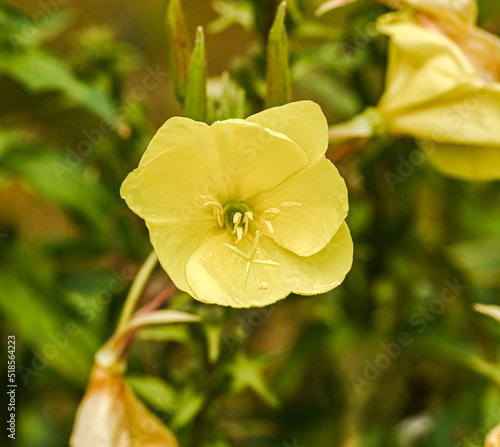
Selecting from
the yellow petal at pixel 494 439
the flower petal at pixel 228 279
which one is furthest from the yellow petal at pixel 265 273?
the yellow petal at pixel 494 439

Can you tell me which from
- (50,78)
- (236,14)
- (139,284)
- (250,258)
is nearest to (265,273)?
(250,258)

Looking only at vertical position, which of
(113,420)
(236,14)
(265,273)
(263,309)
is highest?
(236,14)

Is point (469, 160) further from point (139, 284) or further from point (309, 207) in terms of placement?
point (139, 284)

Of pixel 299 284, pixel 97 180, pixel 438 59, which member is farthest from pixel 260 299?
pixel 97 180

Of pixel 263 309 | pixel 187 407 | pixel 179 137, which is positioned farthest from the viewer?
pixel 263 309

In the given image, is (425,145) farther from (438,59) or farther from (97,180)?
(97,180)

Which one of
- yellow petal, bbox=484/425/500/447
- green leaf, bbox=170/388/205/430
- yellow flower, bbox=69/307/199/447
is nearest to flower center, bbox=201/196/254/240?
yellow flower, bbox=69/307/199/447

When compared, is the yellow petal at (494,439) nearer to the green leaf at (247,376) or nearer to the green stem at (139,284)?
the green leaf at (247,376)
